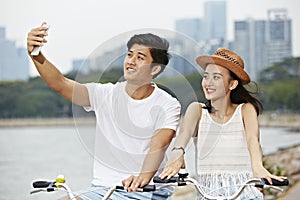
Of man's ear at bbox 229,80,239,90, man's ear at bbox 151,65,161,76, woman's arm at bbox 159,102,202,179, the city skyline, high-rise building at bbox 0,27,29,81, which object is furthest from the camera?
high-rise building at bbox 0,27,29,81

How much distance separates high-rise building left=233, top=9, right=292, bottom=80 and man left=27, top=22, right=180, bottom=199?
2.29 m

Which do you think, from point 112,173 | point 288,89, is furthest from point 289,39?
point 112,173

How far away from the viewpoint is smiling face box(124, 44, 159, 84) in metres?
2.08

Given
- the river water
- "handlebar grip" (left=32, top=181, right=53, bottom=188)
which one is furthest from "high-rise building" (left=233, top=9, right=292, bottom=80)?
"handlebar grip" (left=32, top=181, right=53, bottom=188)

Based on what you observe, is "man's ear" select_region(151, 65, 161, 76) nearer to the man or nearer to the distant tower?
the man

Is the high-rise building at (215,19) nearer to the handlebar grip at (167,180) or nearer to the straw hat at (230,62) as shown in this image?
the straw hat at (230,62)

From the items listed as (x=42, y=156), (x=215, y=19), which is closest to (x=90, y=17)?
(x=215, y=19)

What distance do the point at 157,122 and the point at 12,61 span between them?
2.44 m

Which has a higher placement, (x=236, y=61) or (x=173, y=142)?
(x=236, y=61)

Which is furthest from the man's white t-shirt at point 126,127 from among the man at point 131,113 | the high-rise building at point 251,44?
the high-rise building at point 251,44

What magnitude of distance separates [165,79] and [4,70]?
245cm

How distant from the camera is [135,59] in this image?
2086mm

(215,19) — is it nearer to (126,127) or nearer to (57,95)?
(57,95)

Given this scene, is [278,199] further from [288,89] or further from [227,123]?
[227,123]
